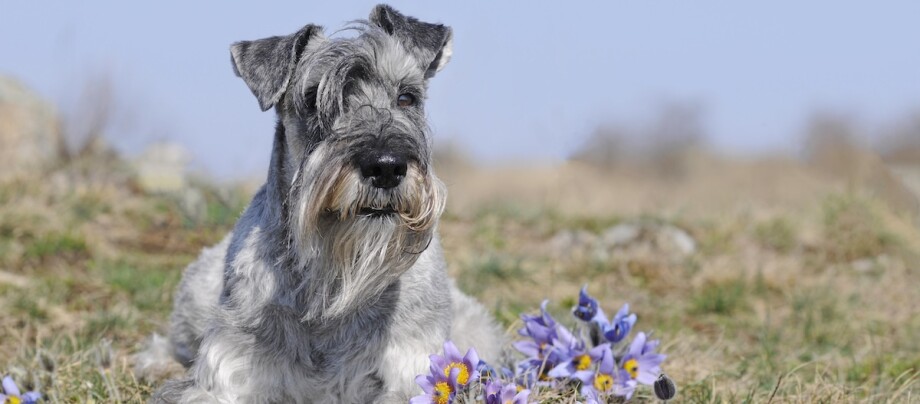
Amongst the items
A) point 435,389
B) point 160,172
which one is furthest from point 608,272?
point 160,172

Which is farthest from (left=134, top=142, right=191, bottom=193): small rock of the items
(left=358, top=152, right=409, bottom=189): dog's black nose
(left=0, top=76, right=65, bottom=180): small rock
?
(left=358, top=152, right=409, bottom=189): dog's black nose

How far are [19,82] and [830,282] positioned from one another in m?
13.7

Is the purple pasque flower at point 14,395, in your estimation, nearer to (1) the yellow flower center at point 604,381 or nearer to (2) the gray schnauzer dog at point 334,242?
(2) the gray schnauzer dog at point 334,242

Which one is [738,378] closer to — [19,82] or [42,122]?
[42,122]

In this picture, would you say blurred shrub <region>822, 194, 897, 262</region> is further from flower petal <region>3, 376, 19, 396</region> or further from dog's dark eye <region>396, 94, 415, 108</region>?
flower petal <region>3, 376, 19, 396</region>

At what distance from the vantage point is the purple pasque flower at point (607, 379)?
4359mm

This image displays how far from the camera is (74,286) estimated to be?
310 inches

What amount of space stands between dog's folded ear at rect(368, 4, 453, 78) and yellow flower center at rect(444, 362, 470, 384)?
1403mm

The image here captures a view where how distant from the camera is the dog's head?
3750 mm

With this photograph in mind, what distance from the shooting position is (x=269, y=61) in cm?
437

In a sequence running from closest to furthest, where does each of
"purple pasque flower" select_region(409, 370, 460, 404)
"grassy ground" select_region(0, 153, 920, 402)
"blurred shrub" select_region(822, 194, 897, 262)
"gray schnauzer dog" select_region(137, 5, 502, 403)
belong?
"gray schnauzer dog" select_region(137, 5, 502, 403) < "purple pasque flower" select_region(409, 370, 460, 404) < "grassy ground" select_region(0, 153, 920, 402) < "blurred shrub" select_region(822, 194, 897, 262)

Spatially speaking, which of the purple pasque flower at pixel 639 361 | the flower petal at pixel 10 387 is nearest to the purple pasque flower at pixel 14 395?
the flower petal at pixel 10 387

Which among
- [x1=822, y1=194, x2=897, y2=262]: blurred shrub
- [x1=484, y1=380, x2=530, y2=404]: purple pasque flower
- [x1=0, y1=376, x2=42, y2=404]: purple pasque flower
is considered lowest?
[x1=822, y1=194, x2=897, y2=262]: blurred shrub

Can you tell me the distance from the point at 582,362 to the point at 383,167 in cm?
147
